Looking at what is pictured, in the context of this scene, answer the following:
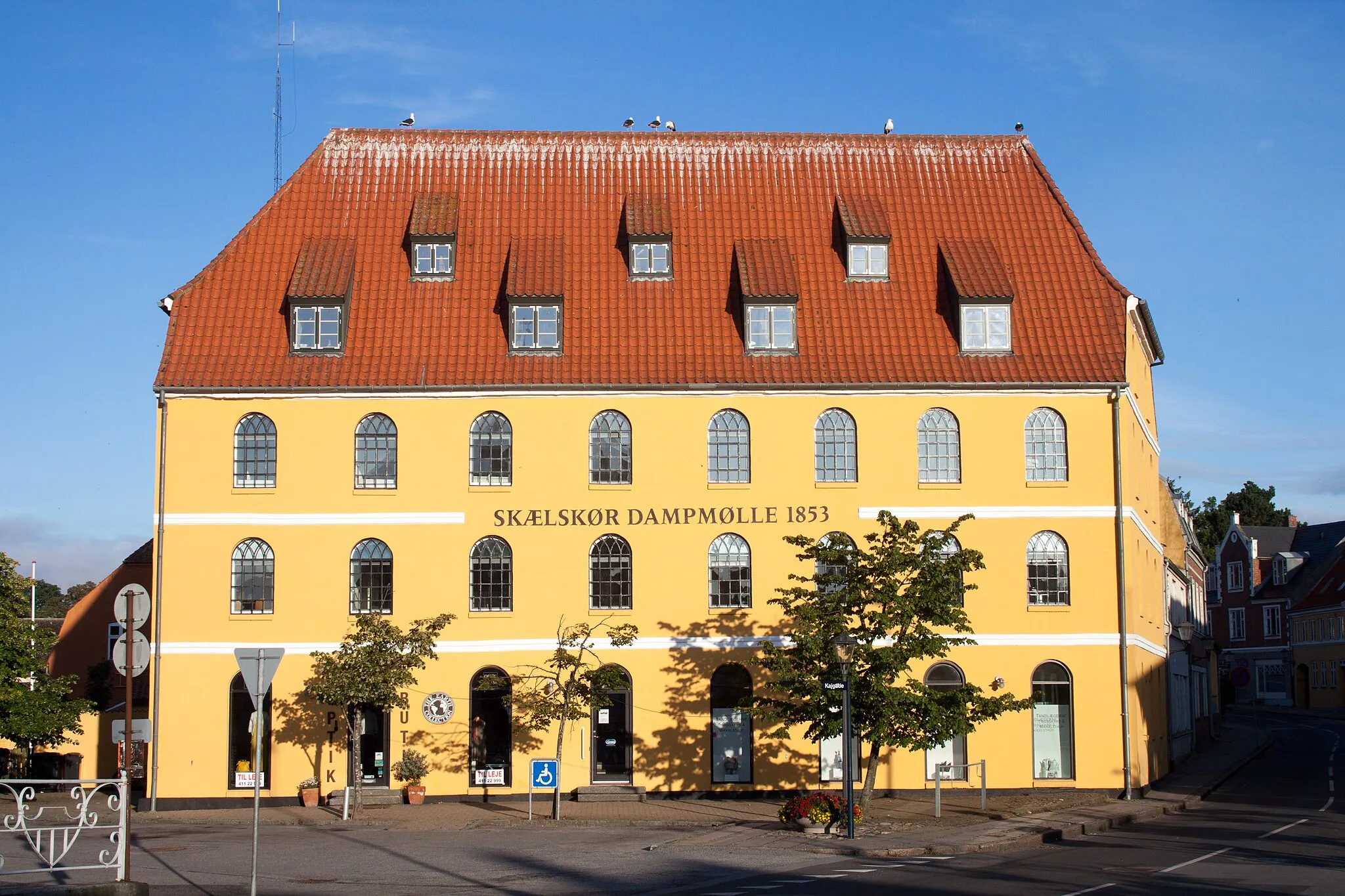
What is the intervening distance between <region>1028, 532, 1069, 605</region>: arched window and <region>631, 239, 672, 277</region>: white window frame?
11.4m

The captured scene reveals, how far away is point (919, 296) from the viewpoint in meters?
36.7

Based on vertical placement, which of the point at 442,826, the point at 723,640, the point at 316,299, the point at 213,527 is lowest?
the point at 442,826

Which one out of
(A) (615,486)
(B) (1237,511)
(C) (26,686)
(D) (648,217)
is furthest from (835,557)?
(B) (1237,511)

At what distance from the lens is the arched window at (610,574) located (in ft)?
114

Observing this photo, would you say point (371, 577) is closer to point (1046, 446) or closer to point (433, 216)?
point (433, 216)

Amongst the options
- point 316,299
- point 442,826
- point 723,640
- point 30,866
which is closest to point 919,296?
point 723,640

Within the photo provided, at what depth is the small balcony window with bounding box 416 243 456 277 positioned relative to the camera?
3666 centimetres

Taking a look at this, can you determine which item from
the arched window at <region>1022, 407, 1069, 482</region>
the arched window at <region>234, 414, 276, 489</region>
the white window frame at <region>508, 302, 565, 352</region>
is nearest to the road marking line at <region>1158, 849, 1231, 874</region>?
the arched window at <region>1022, 407, 1069, 482</region>

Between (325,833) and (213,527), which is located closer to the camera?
(325,833)

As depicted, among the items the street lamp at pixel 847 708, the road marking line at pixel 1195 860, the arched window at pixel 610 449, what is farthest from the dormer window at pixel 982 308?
the road marking line at pixel 1195 860

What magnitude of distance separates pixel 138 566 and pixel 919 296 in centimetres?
2469

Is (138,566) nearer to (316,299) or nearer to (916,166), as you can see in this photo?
(316,299)

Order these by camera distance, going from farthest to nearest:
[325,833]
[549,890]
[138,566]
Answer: [138,566] → [325,833] → [549,890]

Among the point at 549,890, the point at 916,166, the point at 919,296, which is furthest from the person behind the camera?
the point at 916,166
